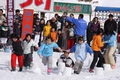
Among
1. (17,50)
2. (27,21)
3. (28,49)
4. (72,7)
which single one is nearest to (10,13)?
(27,21)

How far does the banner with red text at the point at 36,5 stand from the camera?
16547 millimetres

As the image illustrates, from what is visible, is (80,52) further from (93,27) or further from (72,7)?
(72,7)

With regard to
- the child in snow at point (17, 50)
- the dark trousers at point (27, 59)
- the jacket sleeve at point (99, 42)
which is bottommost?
the dark trousers at point (27, 59)

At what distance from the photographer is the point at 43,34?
1586 cm

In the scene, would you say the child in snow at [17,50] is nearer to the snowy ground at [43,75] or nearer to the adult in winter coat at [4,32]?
the snowy ground at [43,75]

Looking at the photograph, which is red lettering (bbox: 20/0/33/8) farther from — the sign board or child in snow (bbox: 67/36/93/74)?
the sign board

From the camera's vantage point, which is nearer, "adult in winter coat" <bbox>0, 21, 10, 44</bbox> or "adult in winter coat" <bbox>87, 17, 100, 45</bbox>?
"adult in winter coat" <bbox>0, 21, 10, 44</bbox>

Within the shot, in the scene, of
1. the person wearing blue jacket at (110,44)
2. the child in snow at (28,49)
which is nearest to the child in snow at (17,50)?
the child in snow at (28,49)

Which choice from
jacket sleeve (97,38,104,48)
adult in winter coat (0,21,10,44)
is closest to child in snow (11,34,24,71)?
jacket sleeve (97,38,104,48)

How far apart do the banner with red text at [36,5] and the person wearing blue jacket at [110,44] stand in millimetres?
6299

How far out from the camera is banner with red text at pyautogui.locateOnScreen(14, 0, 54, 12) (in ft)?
54.3

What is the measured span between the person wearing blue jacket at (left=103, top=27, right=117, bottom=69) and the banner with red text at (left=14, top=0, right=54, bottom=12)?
20.7 ft

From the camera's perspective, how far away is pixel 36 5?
661 inches

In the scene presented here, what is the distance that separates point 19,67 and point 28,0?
6.56m
